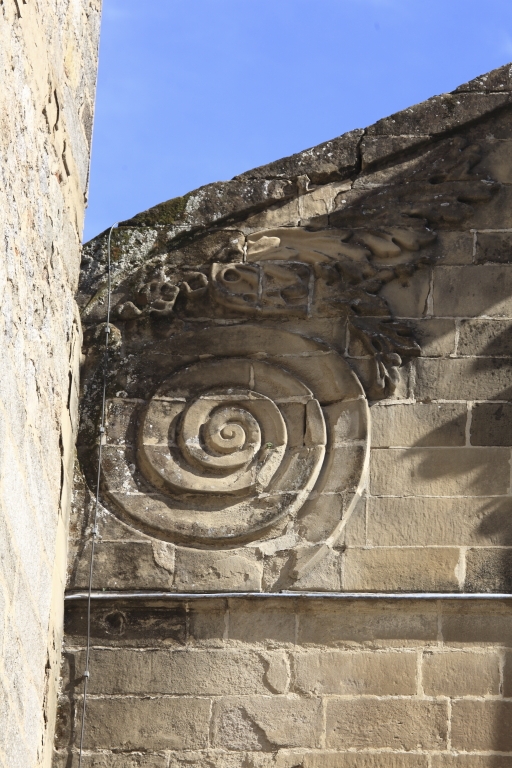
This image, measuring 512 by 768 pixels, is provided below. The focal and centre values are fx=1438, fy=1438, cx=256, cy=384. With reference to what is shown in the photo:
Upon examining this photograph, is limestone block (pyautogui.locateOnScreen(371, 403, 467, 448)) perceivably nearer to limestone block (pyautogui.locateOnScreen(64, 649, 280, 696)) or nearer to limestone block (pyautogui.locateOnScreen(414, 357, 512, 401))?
limestone block (pyautogui.locateOnScreen(414, 357, 512, 401))

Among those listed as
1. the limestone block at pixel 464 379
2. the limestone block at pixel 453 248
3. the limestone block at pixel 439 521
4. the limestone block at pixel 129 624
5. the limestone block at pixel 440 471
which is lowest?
the limestone block at pixel 129 624

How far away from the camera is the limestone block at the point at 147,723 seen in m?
5.77

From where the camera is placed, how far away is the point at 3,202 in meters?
4.47

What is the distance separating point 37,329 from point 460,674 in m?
2.23

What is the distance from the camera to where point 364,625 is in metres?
5.92

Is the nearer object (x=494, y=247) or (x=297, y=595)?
(x=297, y=595)

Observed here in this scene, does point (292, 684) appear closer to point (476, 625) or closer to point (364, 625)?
point (364, 625)

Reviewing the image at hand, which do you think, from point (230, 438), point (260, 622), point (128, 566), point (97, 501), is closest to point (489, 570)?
point (260, 622)

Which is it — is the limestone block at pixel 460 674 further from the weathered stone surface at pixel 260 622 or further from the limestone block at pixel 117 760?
the limestone block at pixel 117 760

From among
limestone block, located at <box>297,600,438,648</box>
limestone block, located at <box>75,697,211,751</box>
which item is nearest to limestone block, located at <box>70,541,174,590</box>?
limestone block, located at <box>75,697,211,751</box>

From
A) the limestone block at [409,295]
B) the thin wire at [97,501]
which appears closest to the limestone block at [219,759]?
the thin wire at [97,501]

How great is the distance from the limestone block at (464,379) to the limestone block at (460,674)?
1133mm

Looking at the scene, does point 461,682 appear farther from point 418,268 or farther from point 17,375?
point 17,375

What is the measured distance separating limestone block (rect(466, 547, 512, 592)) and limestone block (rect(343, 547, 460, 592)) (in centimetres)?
6
